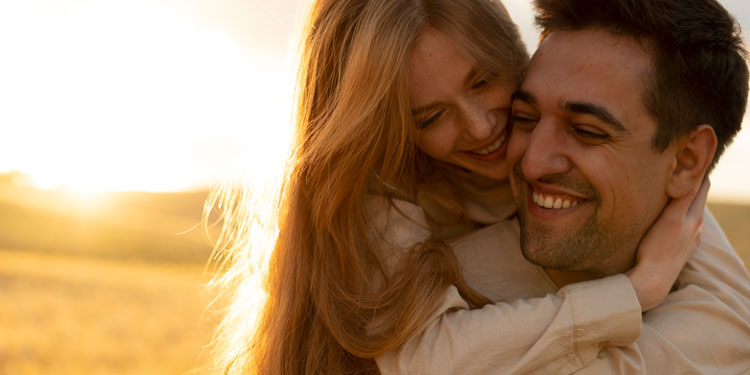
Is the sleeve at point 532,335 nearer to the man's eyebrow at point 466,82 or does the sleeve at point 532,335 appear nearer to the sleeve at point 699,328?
the sleeve at point 699,328

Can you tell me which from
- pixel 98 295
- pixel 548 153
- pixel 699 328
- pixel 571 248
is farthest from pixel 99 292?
pixel 699 328

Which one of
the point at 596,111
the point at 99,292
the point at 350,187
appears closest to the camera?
the point at 596,111

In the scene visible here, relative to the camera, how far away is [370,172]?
3404 millimetres

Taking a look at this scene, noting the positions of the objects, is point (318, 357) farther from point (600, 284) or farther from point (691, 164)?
point (691, 164)

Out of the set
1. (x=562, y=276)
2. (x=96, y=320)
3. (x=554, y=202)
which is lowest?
(x=96, y=320)

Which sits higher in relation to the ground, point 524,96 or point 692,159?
point 524,96

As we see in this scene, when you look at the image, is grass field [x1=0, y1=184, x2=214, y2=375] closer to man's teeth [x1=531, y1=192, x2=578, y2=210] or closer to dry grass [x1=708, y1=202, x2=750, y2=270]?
man's teeth [x1=531, y1=192, x2=578, y2=210]

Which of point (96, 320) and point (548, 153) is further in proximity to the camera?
point (96, 320)

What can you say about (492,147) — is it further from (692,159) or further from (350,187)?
(692,159)

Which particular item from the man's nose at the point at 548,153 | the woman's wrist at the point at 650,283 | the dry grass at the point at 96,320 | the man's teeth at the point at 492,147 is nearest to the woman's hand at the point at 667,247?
the woman's wrist at the point at 650,283

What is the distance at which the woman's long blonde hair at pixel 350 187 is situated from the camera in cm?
321

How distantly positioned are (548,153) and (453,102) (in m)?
0.50

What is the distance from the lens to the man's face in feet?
10.2

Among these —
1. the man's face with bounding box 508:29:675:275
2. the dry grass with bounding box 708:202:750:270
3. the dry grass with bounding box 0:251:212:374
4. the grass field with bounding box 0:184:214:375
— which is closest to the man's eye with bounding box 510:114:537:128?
the man's face with bounding box 508:29:675:275
